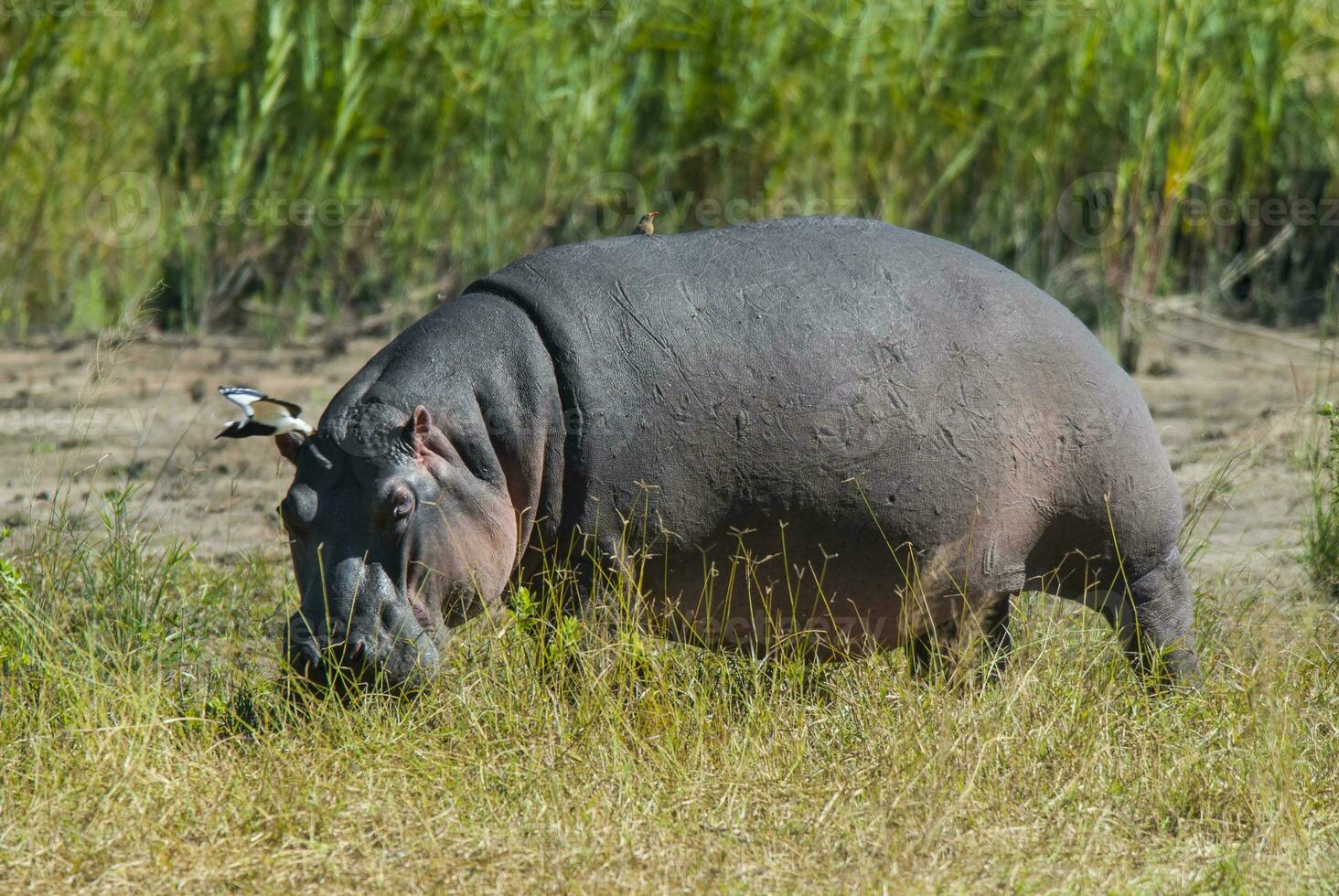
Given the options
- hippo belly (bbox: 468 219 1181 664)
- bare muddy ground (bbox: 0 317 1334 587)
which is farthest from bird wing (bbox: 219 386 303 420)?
bare muddy ground (bbox: 0 317 1334 587)

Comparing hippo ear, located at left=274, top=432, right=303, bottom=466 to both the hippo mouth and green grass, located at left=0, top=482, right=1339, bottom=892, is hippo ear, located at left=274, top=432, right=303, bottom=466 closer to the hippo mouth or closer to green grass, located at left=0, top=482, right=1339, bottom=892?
the hippo mouth

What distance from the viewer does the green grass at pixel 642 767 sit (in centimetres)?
280

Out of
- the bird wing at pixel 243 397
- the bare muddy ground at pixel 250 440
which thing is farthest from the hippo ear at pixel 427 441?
the bare muddy ground at pixel 250 440

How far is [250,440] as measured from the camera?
596 centimetres

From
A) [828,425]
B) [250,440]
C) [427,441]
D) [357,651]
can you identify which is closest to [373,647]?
[357,651]

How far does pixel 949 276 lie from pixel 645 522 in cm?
84

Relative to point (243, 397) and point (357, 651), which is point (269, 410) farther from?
point (357, 651)

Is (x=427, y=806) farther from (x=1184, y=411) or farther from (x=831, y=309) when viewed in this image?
(x=1184, y=411)

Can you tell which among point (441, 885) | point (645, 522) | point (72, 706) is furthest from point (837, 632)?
point (72, 706)

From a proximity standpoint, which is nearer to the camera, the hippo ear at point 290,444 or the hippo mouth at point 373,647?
the hippo mouth at point 373,647

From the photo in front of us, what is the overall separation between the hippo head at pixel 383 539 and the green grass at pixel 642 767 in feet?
0.39

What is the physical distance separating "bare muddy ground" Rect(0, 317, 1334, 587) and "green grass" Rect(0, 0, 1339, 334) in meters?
0.37

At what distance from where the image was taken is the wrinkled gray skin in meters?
3.16

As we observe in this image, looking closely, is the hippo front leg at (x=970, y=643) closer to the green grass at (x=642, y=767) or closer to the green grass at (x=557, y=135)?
the green grass at (x=642, y=767)
